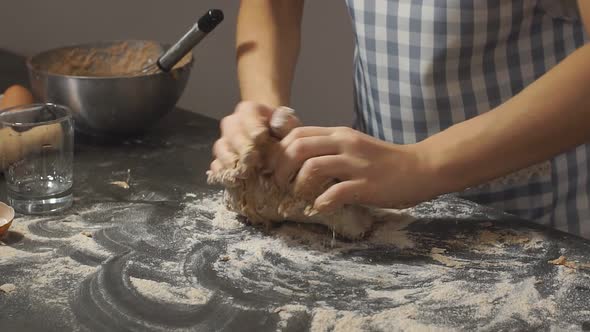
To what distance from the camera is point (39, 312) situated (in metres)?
0.93

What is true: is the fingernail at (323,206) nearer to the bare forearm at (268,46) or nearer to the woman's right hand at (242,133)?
the woman's right hand at (242,133)

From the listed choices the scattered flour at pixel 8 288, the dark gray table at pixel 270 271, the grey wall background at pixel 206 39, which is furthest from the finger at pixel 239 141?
the grey wall background at pixel 206 39

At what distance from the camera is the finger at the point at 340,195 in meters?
1.07

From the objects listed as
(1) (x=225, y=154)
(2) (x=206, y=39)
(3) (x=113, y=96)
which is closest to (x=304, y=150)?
(1) (x=225, y=154)

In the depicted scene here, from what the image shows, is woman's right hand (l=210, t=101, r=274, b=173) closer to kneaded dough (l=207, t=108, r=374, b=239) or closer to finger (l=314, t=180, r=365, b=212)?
kneaded dough (l=207, t=108, r=374, b=239)

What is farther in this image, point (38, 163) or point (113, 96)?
point (113, 96)

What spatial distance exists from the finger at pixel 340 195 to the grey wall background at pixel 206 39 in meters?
1.03

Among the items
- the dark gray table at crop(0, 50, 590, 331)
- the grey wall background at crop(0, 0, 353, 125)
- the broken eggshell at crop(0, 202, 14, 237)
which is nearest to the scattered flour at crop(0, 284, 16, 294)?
the dark gray table at crop(0, 50, 590, 331)

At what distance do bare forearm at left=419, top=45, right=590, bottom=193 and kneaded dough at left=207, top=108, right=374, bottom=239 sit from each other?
0.14m

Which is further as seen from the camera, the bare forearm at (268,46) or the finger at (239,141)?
the bare forearm at (268,46)

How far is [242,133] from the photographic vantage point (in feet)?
3.74

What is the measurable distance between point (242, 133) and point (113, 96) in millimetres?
420

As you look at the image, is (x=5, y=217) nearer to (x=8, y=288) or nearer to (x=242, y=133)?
(x=8, y=288)

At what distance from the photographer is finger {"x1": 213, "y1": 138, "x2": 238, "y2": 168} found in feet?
3.73
